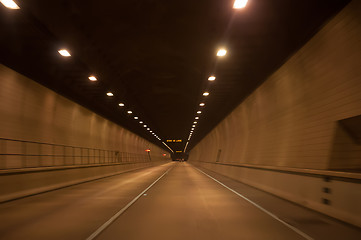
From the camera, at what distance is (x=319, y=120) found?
12000mm

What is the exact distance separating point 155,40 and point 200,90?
9336 millimetres

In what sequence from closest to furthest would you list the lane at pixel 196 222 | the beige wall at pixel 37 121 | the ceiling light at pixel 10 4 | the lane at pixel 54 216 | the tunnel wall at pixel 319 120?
the lane at pixel 196 222 < the lane at pixel 54 216 < the ceiling light at pixel 10 4 < the tunnel wall at pixel 319 120 < the beige wall at pixel 37 121

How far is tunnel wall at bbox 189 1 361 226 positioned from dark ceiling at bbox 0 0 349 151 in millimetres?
633

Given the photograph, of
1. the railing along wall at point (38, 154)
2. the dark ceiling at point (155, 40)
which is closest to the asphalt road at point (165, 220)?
the railing along wall at point (38, 154)

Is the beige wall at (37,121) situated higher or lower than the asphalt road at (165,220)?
higher

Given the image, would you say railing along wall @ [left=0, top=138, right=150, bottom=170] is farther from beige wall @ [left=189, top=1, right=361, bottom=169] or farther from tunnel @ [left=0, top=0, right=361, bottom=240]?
beige wall @ [left=189, top=1, right=361, bottom=169]

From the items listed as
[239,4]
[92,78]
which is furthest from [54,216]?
[92,78]

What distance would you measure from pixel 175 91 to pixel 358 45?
13.2m

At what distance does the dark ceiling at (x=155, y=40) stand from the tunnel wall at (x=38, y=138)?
44.2 inches

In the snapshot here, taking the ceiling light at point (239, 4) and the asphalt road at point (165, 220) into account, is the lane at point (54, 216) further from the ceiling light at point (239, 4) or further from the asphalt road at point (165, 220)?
the ceiling light at point (239, 4)

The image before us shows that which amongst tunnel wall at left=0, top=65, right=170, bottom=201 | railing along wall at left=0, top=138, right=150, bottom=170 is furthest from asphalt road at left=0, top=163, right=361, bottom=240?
railing along wall at left=0, top=138, right=150, bottom=170

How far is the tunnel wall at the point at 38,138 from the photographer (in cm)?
1540

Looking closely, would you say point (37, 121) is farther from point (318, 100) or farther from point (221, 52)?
point (318, 100)

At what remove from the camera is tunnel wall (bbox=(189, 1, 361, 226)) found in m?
9.32
